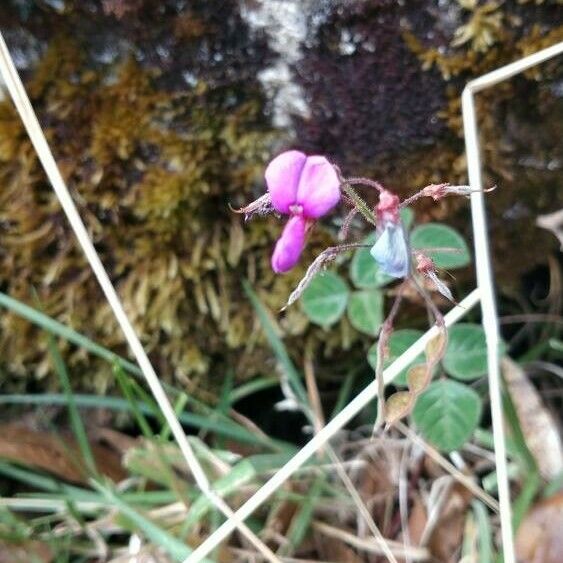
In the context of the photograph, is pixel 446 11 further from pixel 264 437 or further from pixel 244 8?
pixel 264 437

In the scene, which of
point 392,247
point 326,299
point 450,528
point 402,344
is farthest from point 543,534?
point 392,247

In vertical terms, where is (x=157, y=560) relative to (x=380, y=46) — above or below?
below

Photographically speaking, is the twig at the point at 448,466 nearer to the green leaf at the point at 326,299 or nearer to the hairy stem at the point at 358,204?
the green leaf at the point at 326,299

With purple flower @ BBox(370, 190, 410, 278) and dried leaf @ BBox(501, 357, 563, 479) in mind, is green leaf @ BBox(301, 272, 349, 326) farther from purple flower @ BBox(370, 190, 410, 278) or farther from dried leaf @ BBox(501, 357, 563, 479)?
purple flower @ BBox(370, 190, 410, 278)

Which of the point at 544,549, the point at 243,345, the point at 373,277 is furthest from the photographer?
the point at 243,345

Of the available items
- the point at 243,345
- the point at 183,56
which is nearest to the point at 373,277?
the point at 243,345

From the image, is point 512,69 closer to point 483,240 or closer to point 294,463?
point 483,240
